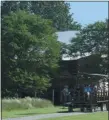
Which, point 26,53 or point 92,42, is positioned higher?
point 92,42

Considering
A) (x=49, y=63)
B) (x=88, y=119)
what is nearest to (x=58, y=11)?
(x=49, y=63)

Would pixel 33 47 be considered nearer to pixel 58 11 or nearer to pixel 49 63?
pixel 49 63

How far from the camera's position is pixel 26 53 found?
2133 inches

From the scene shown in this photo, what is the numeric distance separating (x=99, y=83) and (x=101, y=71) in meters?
21.3

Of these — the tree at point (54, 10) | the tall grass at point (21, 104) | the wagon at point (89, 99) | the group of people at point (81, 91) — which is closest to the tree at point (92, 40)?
the tall grass at point (21, 104)

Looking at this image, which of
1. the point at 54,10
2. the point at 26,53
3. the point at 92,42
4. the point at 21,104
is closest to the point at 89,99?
the point at 21,104

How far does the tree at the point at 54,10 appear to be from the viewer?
88.8 metres

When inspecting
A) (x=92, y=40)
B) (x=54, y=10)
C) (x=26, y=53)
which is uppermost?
(x=54, y=10)

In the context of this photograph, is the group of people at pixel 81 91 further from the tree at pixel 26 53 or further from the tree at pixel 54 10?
the tree at pixel 54 10

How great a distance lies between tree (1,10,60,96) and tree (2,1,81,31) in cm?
3198

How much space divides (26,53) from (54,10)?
4055cm

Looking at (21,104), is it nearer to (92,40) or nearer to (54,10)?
(92,40)

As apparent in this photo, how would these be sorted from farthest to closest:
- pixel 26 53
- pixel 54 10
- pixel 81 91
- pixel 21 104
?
1. pixel 54 10
2. pixel 26 53
3. pixel 21 104
4. pixel 81 91

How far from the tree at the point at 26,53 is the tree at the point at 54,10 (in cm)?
3198
